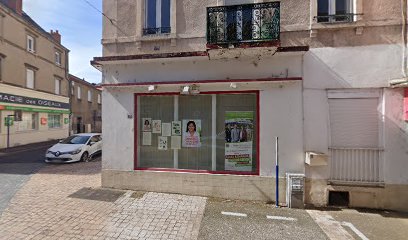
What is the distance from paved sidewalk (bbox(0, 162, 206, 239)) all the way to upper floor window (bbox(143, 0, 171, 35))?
456cm

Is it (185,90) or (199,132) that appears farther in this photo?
(199,132)

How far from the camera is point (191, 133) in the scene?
651 cm

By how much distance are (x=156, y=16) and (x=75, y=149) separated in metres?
7.29

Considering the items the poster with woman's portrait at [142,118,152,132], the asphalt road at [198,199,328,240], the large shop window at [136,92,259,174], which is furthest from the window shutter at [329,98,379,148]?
the poster with woman's portrait at [142,118,152,132]

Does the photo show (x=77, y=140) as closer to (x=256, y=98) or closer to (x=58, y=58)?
(x=256, y=98)

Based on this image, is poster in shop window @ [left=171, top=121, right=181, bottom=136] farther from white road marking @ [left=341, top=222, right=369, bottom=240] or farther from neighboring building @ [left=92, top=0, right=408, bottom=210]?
white road marking @ [left=341, top=222, right=369, bottom=240]

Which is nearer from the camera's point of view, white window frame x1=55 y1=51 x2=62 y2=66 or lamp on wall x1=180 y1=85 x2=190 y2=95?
lamp on wall x1=180 y1=85 x2=190 y2=95

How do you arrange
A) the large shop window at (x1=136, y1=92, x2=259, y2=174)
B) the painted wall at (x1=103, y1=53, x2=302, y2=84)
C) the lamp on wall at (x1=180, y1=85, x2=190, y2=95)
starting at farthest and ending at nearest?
the large shop window at (x1=136, y1=92, x2=259, y2=174), the lamp on wall at (x1=180, y1=85, x2=190, y2=95), the painted wall at (x1=103, y1=53, x2=302, y2=84)

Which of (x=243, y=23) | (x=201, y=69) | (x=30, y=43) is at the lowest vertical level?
(x=201, y=69)

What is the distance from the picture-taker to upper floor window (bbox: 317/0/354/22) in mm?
5871

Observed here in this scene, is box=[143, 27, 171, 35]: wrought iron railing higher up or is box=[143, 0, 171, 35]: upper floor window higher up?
box=[143, 0, 171, 35]: upper floor window

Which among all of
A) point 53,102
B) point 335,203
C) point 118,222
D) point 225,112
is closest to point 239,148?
point 225,112

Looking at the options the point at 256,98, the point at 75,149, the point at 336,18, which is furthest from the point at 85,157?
the point at 336,18

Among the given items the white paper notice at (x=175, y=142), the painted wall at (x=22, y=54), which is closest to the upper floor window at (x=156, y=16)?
the white paper notice at (x=175, y=142)
